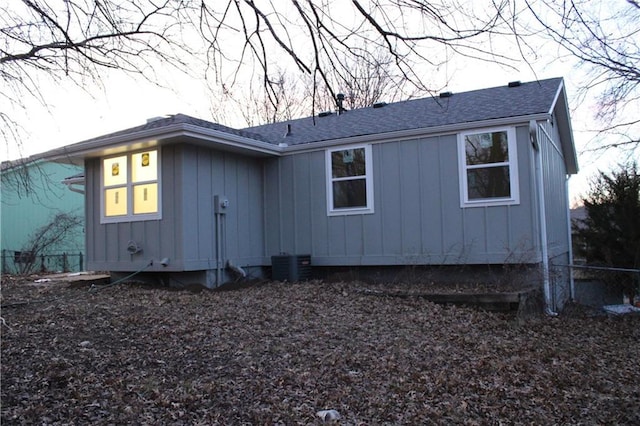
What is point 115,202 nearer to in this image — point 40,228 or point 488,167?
point 488,167

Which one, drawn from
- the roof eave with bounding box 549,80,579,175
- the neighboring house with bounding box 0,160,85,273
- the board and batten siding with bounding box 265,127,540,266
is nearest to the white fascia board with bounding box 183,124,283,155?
the board and batten siding with bounding box 265,127,540,266

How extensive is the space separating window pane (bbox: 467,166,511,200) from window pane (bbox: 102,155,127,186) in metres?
6.09

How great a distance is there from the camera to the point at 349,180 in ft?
32.9

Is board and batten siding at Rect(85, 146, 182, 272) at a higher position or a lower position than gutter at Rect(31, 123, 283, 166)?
lower

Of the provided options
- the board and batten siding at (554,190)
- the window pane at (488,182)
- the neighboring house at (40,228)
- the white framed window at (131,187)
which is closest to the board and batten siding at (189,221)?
the white framed window at (131,187)

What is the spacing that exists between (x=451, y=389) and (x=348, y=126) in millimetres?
7273

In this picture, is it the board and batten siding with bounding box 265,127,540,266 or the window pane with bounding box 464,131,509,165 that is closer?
the board and batten siding with bounding box 265,127,540,266

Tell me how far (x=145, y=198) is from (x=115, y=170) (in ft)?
3.12

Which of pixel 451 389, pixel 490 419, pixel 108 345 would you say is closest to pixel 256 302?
pixel 108 345

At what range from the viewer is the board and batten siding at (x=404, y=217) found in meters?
8.63

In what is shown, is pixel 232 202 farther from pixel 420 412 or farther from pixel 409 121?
pixel 420 412

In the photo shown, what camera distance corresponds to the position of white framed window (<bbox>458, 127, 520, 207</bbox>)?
341 inches

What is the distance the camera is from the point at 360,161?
995 centimetres

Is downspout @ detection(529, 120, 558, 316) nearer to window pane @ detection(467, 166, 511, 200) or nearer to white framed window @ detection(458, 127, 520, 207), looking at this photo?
white framed window @ detection(458, 127, 520, 207)
